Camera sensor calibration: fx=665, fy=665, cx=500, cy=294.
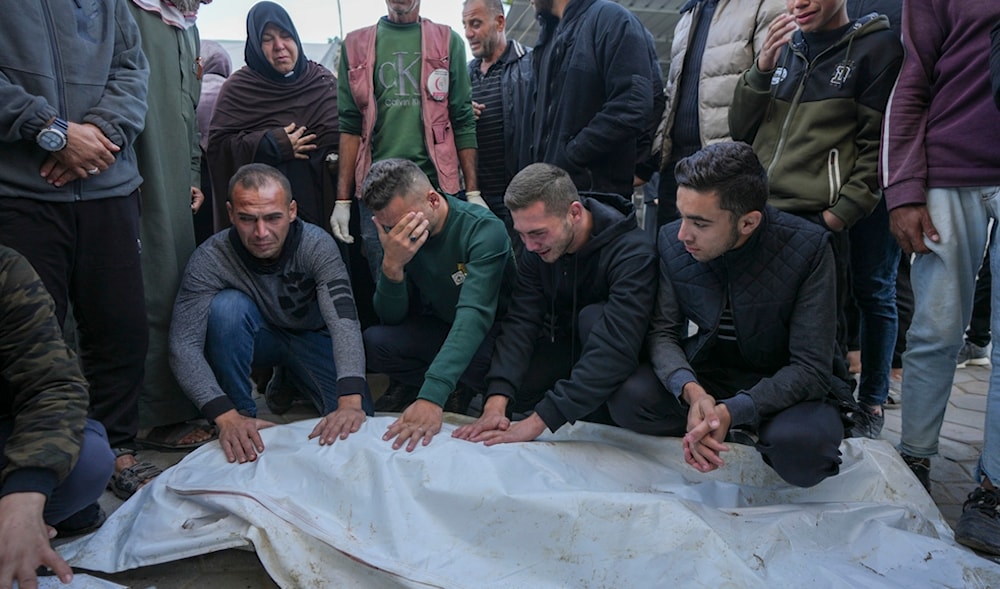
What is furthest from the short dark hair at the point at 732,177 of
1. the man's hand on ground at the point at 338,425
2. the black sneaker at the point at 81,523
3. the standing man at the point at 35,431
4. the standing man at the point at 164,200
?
the black sneaker at the point at 81,523

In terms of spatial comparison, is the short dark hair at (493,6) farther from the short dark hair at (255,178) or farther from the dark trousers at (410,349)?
the dark trousers at (410,349)

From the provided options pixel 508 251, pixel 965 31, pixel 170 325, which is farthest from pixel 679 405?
pixel 170 325

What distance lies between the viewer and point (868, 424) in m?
2.53

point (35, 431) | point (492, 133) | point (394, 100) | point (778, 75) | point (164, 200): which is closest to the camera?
point (35, 431)

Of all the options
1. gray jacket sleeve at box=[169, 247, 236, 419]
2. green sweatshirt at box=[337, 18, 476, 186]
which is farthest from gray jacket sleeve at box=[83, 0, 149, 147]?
green sweatshirt at box=[337, 18, 476, 186]

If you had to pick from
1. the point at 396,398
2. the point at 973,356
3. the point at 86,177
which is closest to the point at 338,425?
the point at 396,398

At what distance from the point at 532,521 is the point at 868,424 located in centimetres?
156

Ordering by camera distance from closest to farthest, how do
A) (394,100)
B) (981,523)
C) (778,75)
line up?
(981,523), (778,75), (394,100)

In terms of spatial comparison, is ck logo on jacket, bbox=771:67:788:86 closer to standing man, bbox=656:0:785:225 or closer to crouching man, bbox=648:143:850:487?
standing man, bbox=656:0:785:225

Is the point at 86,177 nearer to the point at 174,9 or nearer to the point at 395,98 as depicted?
the point at 174,9

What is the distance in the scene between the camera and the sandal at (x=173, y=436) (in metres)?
2.54

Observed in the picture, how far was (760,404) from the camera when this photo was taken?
74.4 inches

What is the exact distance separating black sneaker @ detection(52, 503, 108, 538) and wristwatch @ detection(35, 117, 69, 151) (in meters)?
1.05

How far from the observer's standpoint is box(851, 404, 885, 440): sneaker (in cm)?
246
